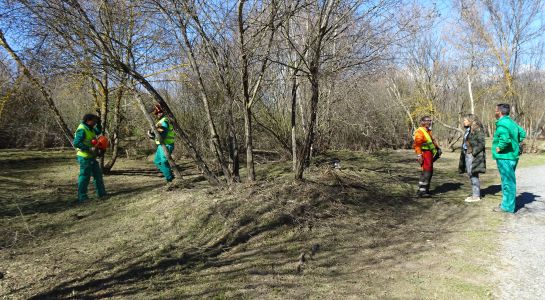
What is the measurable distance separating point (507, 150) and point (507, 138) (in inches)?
8.8

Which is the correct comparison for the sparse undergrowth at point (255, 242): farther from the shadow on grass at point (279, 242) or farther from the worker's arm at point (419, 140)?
the worker's arm at point (419, 140)

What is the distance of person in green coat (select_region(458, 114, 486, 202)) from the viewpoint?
6.68 m

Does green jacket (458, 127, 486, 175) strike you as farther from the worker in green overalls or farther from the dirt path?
the worker in green overalls

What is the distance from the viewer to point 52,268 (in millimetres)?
4465

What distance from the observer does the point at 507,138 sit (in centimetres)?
596

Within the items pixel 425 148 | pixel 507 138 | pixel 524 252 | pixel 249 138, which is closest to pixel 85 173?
pixel 249 138

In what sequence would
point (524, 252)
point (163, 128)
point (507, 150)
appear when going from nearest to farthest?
point (524, 252) → point (507, 150) → point (163, 128)

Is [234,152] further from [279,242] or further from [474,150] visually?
[474,150]

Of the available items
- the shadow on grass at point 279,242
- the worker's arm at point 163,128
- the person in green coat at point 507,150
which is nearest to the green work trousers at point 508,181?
the person in green coat at point 507,150

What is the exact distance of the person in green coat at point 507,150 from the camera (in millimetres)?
5980

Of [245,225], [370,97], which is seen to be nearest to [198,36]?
[245,225]

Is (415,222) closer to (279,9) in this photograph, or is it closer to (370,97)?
(279,9)

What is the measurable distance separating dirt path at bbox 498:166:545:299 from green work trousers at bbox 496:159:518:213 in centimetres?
19

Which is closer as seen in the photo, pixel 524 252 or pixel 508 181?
pixel 524 252
